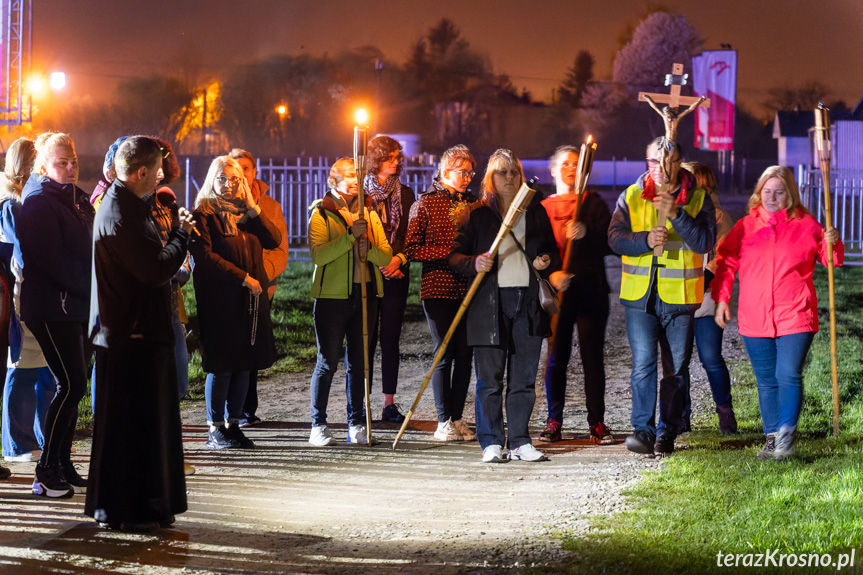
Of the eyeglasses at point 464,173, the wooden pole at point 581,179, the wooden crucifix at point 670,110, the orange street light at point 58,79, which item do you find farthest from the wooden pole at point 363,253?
the orange street light at point 58,79

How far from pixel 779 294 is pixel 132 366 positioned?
13.7 ft

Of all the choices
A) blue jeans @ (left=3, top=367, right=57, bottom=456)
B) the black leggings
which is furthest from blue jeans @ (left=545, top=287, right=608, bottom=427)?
blue jeans @ (left=3, top=367, right=57, bottom=456)

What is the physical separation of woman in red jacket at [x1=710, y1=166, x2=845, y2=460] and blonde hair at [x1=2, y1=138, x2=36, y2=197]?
15.5 feet

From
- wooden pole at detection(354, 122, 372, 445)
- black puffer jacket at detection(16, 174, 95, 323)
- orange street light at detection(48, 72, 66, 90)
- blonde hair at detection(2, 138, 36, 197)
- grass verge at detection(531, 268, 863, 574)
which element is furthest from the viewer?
orange street light at detection(48, 72, 66, 90)

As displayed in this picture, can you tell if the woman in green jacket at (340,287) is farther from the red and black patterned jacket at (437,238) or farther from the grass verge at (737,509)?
the grass verge at (737,509)

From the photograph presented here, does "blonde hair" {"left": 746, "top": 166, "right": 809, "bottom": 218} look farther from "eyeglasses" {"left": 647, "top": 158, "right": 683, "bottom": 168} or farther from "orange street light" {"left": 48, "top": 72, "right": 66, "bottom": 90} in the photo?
"orange street light" {"left": 48, "top": 72, "right": 66, "bottom": 90}

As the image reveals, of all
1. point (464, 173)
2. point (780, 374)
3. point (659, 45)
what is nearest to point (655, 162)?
point (464, 173)

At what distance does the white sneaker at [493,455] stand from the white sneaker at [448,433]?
773mm

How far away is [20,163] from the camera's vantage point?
6531mm

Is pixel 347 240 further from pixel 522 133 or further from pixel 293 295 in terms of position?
pixel 522 133

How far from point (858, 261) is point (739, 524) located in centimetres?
2047

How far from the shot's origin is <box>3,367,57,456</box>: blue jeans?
6973 millimetres

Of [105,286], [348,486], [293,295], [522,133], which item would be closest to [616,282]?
[293,295]

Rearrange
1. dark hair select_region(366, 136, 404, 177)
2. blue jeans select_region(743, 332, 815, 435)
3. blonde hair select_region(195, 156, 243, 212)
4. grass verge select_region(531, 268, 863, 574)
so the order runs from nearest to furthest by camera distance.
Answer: grass verge select_region(531, 268, 863, 574)
blue jeans select_region(743, 332, 815, 435)
blonde hair select_region(195, 156, 243, 212)
dark hair select_region(366, 136, 404, 177)
